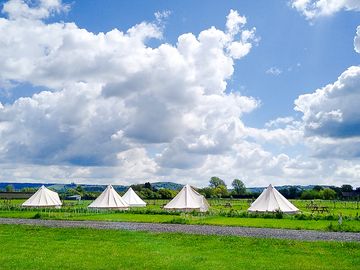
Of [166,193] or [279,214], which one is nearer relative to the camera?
[279,214]

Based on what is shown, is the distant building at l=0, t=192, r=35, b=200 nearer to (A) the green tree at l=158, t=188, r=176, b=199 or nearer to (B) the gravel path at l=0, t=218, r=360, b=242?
(A) the green tree at l=158, t=188, r=176, b=199

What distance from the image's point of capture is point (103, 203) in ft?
218

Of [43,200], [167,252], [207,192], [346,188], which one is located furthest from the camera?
[346,188]

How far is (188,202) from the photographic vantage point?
59594mm

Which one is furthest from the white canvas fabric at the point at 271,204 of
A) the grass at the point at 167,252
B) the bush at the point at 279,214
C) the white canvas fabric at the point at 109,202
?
the grass at the point at 167,252

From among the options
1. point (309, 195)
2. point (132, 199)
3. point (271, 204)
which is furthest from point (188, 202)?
point (309, 195)

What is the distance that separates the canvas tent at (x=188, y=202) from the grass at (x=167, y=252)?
103 feet

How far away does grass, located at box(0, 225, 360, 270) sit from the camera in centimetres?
1702

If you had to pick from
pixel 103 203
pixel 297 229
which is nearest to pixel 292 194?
pixel 103 203

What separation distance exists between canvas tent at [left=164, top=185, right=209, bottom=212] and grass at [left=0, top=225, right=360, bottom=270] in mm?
31544

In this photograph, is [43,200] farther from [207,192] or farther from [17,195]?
[207,192]

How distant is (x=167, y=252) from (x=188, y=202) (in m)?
39.6

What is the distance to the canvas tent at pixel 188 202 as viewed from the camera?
59.0 meters

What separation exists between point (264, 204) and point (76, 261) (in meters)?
38.4
